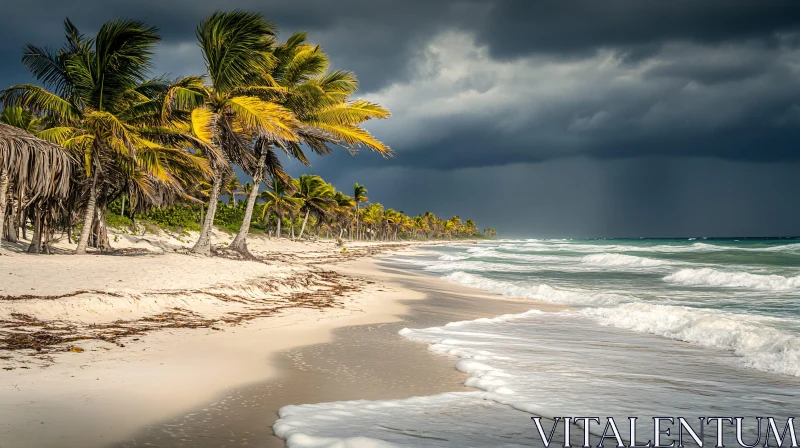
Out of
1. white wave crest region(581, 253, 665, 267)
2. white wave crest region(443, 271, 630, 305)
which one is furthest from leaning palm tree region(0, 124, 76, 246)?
white wave crest region(581, 253, 665, 267)

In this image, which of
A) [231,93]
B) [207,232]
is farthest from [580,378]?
[231,93]

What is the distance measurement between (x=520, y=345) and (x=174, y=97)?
45.5 feet

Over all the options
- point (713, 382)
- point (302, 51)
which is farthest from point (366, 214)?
point (713, 382)

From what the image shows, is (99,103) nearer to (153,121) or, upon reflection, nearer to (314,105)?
(153,121)

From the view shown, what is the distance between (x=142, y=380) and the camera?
4.92 metres

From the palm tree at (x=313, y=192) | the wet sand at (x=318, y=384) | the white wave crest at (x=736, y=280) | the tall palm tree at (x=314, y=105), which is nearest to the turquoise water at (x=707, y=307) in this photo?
the white wave crest at (x=736, y=280)

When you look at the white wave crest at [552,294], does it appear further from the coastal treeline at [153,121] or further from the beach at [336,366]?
the coastal treeline at [153,121]

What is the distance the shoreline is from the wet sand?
0.05 m

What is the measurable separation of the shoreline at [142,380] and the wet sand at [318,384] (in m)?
0.05

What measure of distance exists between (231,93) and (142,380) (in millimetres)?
15064

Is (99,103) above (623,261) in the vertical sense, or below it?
above

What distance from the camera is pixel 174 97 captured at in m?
16.0

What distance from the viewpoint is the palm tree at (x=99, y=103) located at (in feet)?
47.9

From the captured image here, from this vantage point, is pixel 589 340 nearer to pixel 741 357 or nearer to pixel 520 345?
pixel 520 345
